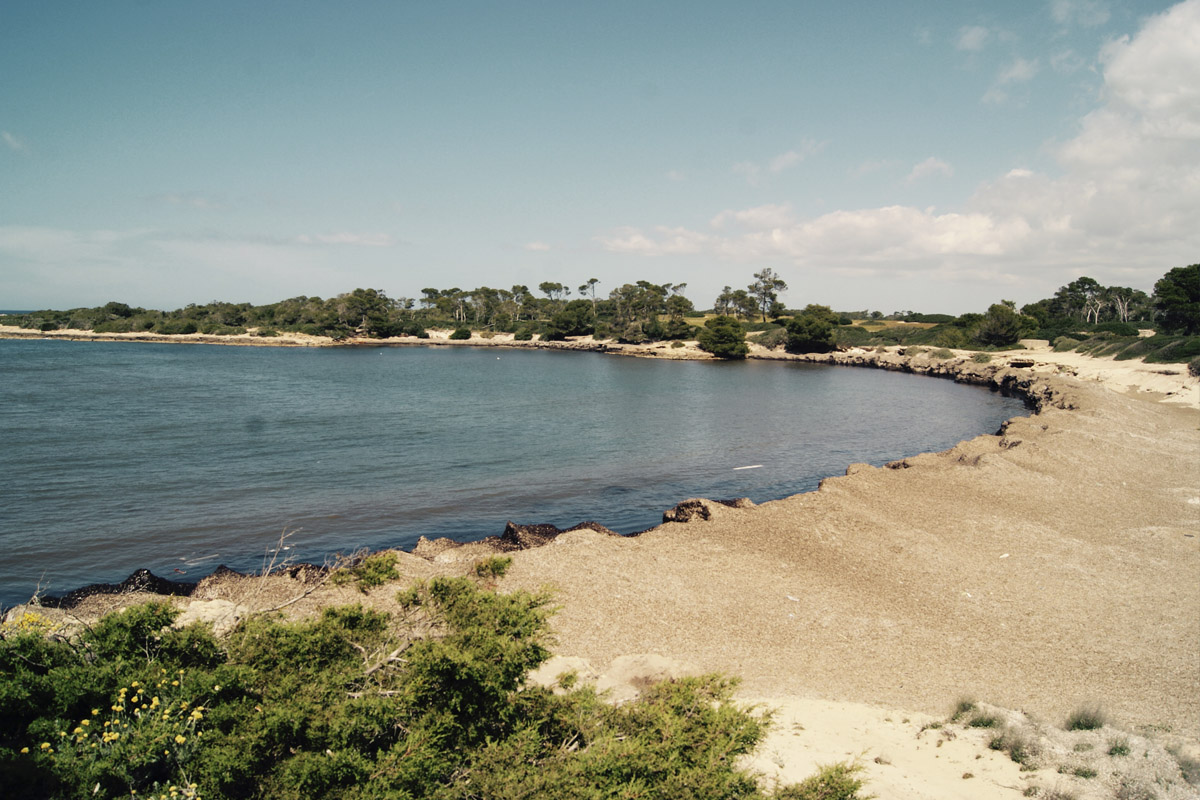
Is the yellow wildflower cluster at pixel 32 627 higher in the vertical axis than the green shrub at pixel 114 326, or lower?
lower

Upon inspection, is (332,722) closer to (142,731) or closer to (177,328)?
(142,731)

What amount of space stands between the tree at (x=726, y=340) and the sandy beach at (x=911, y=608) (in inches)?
2780

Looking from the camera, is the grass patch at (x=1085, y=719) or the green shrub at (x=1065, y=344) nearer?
the grass patch at (x=1085, y=719)

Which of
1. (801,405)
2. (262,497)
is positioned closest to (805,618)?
(262,497)

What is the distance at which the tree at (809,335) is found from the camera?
92688 millimetres

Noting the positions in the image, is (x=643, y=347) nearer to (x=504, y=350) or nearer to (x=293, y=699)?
(x=504, y=350)

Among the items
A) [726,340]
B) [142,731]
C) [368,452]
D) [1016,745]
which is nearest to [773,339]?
[726,340]

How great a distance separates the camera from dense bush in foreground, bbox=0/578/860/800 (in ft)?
16.5

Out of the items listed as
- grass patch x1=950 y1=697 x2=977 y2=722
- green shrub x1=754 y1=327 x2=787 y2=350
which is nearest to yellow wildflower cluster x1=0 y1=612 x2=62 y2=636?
grass patch x1=950 y1=697 x2=977 y2=722

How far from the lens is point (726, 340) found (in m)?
92.1

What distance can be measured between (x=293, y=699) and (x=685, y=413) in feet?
123

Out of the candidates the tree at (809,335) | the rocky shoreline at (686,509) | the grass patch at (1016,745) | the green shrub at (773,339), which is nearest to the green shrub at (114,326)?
the rocky shoreline at (686,509)

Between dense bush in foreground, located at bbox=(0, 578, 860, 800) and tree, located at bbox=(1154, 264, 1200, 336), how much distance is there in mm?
84505

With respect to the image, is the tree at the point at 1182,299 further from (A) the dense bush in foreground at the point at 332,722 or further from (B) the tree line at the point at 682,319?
(A) the dense bush in foreground at the point at 332,722
